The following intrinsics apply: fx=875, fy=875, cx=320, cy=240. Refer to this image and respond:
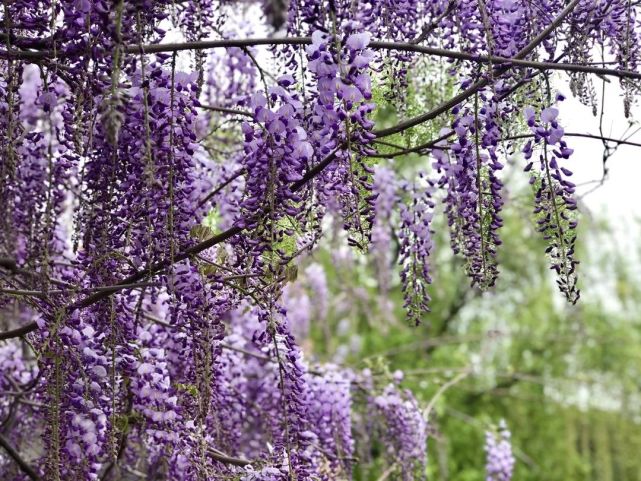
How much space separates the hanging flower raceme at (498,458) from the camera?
517 cm

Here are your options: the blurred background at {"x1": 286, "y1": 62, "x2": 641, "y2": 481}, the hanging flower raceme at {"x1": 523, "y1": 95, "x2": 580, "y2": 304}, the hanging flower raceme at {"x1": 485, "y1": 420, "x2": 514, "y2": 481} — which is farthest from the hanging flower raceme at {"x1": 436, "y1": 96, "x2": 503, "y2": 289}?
the blurred background at {"x1": 286, "y1": 62, "x2": 641, "y2": 481}

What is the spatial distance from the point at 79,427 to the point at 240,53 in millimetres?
2066

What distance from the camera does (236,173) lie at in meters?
2.62

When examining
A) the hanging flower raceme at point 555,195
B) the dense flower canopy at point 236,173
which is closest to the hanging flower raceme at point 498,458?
the dense flower canopy at point 236,173

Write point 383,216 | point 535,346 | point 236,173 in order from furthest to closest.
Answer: point 535,346
point 383,216
point 236,173

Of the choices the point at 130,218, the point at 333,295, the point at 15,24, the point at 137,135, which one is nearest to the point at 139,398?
the point at 130,218

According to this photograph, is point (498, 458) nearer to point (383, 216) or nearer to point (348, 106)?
point (383, 216)

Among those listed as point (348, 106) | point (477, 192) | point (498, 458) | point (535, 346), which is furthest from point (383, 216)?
point (535, 346)

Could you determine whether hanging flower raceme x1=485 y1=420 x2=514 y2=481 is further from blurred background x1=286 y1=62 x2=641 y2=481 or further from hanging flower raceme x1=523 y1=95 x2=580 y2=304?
blurred background x1=286 y1=62 x2=641 y2=481

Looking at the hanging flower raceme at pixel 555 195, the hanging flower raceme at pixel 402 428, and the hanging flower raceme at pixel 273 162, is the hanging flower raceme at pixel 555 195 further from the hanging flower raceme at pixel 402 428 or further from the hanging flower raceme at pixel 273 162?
the hanging flower raceme at pixel 402 428

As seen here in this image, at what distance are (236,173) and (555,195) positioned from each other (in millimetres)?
954

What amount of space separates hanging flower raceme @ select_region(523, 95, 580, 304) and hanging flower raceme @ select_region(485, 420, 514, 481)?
126 inches

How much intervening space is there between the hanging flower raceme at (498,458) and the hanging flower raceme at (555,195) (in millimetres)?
3191

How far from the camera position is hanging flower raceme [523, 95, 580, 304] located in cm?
215
